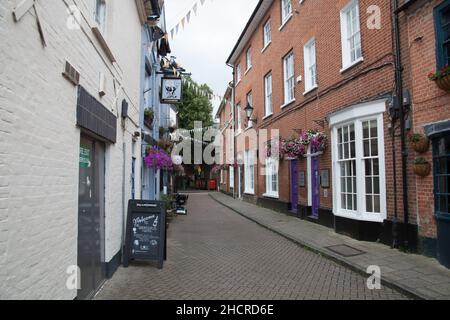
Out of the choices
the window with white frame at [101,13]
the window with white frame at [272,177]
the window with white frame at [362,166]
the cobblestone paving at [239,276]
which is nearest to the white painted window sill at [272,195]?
the window with white frame at [272,177]

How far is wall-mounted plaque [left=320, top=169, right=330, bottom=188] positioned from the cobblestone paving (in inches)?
93.3

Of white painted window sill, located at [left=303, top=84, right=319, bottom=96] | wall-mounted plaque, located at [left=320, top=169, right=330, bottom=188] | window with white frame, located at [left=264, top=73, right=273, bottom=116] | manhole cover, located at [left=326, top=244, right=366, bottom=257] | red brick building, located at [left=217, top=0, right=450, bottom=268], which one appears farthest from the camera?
window with white frame, located at [left=264, top=73, right=273, bottom=116]

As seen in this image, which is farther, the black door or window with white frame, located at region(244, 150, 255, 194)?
window with white frame, located at region(244, 150, 255, 194)

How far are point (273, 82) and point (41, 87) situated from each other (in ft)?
43.1

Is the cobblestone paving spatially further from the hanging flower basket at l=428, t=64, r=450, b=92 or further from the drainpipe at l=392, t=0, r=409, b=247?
the hanging flower basket at l=428, t=64, r=450, b=92

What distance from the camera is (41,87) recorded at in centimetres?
306

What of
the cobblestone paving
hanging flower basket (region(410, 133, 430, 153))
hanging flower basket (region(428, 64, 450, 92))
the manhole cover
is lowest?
the cobblestone paving

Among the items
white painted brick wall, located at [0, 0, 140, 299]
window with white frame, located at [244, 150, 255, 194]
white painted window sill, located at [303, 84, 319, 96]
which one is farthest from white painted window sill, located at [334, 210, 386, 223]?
window with white frame, located at [244, 150, 255, 194]

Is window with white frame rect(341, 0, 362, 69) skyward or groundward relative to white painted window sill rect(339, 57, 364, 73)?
skyward

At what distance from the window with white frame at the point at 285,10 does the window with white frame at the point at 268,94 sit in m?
2.64

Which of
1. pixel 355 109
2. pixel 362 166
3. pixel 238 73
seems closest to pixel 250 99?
pixel 238 73

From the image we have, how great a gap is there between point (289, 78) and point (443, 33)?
7602 mm

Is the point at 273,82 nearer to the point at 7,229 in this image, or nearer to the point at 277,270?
the point at 277,270

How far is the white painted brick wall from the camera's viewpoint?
2.51 m
